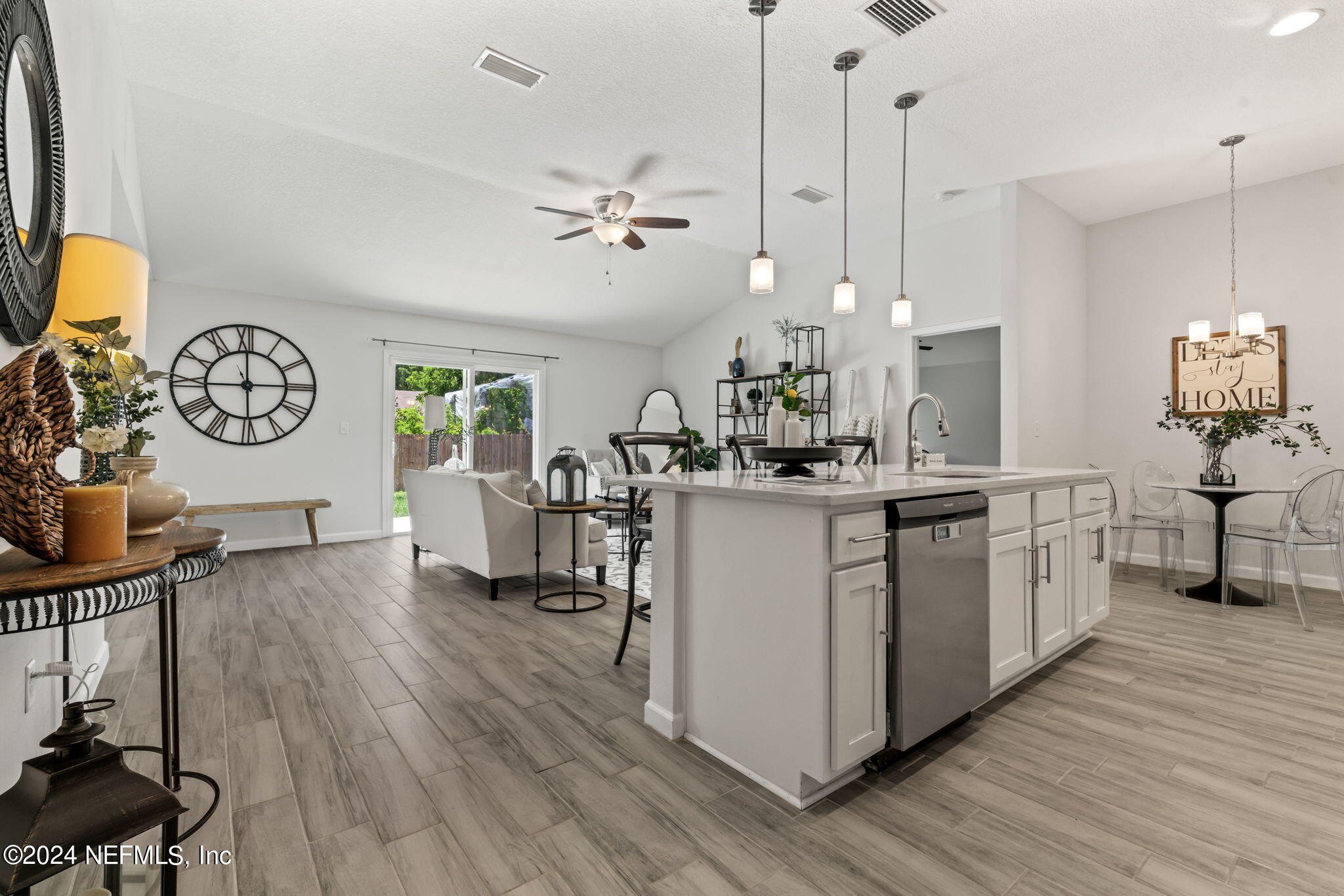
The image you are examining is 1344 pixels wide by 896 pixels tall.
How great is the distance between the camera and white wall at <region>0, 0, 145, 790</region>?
1.41 m

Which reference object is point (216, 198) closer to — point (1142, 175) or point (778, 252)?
point (778, 252)

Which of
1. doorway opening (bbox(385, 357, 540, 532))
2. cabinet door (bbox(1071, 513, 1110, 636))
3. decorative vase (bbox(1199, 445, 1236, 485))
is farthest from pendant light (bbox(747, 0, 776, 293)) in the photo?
doorway opening (bbox(385, 357, 540, 532))

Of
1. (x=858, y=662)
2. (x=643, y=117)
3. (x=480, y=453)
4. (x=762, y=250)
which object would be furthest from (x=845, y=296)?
(x=480, y=453)

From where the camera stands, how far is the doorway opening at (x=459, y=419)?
6.79m

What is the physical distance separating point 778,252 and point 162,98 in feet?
17.0

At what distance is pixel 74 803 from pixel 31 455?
640 millimetres

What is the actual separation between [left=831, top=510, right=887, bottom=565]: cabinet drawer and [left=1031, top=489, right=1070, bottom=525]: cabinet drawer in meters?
1.06

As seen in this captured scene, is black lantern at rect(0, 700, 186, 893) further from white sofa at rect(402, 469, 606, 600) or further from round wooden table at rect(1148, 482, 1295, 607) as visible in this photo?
round wooden table at rect(1148, 482, 1295, 607)

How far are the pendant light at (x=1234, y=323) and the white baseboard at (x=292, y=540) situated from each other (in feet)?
24.5

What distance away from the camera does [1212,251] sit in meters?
4.80

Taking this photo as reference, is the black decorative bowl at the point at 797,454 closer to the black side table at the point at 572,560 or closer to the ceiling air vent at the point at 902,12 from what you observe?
the black side table at the point at 572,560

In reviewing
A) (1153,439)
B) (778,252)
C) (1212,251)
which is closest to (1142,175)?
(1212,251)

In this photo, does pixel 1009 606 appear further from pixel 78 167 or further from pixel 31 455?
pixel 78 167

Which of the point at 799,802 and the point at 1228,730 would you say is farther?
the point at 1228,730
